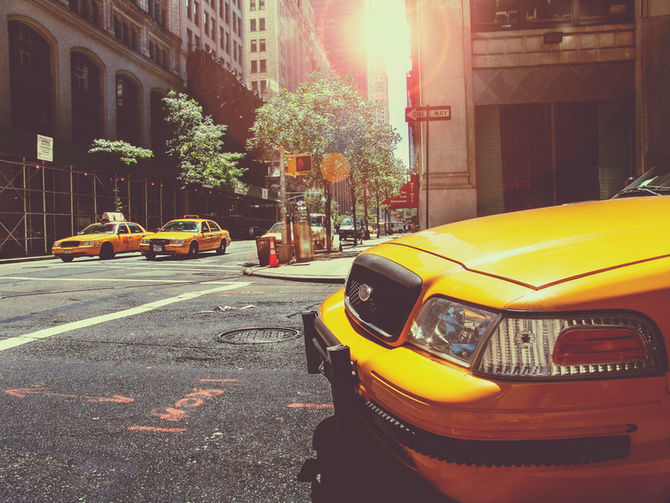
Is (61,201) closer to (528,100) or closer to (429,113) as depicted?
(528,100)

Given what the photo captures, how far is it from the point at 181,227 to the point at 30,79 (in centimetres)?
1547

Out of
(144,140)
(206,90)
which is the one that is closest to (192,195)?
(144,140)

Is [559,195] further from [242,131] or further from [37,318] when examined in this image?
[242,131]

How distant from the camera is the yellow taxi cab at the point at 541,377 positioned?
54.2 inches

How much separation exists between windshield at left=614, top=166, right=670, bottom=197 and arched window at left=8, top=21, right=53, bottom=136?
31576 mm

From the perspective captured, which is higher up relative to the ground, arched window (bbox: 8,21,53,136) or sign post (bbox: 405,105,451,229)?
arched window (bbox: 8,21,53,136)

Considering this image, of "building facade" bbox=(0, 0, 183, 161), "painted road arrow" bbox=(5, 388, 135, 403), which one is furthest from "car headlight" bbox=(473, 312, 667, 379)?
"building facade" bbox=(0, 0, 183, 161)

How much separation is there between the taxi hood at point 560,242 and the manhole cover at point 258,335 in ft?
10.2

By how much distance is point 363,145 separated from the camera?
25281 mm

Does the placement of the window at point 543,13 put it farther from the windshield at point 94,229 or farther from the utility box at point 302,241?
the windshield at point 94,229

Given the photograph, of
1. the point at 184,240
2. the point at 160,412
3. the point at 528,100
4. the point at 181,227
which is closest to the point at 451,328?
the point at 160,412

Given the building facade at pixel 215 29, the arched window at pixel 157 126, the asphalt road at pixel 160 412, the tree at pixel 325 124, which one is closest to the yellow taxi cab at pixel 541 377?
the asphalt road at pixel 160 412

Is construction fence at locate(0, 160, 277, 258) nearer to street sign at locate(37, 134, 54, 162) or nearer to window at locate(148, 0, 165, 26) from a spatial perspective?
street sign at locate(37, 134, 54, 162)

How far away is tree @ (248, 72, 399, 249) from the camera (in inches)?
974
